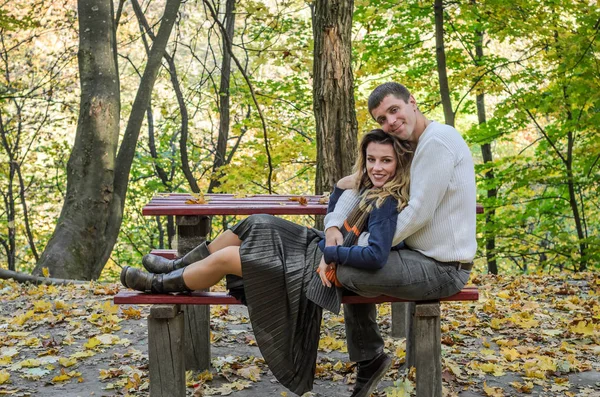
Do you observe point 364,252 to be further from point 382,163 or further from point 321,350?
point 321,350

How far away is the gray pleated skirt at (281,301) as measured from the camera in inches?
129

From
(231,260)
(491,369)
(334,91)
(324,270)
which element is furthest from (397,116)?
(334,91)

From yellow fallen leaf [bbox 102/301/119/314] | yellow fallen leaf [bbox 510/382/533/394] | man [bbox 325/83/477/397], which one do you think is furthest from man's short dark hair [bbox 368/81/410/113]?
yellow fallen leaf [bbox 102/301/119/314]

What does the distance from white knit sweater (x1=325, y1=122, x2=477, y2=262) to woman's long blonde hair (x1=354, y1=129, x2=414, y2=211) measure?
0.25 feet

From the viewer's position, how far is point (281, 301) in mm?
3326

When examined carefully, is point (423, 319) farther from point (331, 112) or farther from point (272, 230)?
point (331, 112)

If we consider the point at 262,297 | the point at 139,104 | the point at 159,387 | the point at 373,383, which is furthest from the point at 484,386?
the point at 139,104

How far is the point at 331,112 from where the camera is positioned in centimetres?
533

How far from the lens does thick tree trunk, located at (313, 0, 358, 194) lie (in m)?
5.32

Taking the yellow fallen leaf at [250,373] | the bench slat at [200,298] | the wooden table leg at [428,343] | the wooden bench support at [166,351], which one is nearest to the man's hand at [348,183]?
the bench slat at [200,298]

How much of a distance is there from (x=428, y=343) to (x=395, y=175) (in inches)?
32.9

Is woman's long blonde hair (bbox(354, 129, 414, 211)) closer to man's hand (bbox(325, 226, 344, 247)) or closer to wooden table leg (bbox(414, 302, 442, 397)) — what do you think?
man's hand (bbox(325, 226, 344, 247))

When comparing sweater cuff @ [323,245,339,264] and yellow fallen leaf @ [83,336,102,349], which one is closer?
sweater cuff @ [323,245,339,264]

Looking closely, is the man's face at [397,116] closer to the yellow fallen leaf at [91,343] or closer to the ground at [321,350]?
the ground at [321,350]
